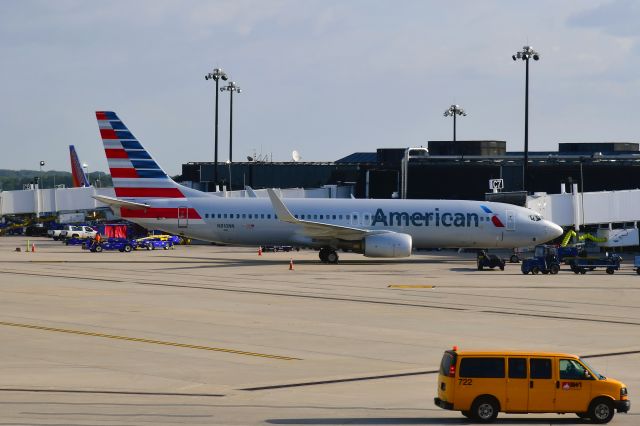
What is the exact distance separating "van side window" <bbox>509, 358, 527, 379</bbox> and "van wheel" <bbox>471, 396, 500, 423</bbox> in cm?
61

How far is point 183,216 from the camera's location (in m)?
66.8

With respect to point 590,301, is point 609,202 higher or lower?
higher

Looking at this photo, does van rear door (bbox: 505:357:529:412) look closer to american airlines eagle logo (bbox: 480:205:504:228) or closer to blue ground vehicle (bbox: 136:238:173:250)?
american airlines eagle logo (bbox: 480:205:504:228)

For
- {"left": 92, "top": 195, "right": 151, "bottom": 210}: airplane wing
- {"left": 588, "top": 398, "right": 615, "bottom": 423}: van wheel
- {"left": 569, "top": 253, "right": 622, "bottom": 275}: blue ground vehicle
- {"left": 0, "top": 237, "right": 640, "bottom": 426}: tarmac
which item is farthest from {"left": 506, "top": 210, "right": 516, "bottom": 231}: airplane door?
{"left": 588, "top": 398, "right": 615, "bottom": 423}: van wheel

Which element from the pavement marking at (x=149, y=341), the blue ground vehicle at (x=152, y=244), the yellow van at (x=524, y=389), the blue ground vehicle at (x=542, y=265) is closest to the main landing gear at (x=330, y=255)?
the blue ground vehicle at (x=542, y=265)

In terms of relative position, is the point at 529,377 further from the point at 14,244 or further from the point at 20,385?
the point at 14,244

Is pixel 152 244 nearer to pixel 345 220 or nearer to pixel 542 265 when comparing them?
pixel 345 220

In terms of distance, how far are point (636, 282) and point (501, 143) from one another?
7628 cm

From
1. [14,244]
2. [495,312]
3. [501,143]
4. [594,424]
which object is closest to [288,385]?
[594,424]

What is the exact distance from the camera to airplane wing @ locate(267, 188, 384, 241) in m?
63.5

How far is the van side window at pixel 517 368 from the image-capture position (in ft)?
65.1

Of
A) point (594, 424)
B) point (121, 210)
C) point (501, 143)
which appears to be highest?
point (501, 143)

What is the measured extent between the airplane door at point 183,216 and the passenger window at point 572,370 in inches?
1911

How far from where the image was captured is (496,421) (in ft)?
65.2
